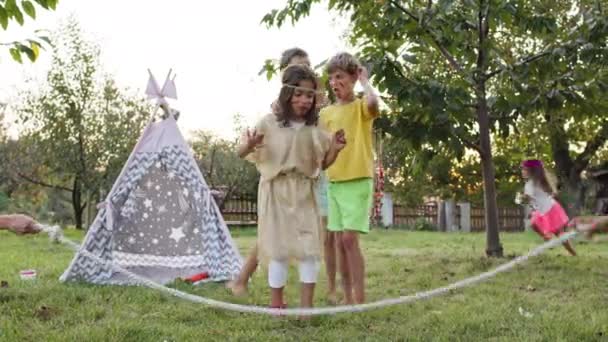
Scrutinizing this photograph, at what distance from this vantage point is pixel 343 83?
13.6ft

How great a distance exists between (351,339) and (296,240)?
0.62 meters

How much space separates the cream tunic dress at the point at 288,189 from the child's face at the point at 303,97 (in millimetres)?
100

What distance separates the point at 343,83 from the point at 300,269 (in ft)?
3.89

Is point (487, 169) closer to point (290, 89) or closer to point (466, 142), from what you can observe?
point (466, 142)

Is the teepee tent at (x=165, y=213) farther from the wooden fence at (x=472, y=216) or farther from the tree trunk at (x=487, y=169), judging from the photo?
the wooden fence at (x=472, y=216)

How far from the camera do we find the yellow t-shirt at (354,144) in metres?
4.05

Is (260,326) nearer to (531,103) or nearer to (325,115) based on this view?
(325,115)

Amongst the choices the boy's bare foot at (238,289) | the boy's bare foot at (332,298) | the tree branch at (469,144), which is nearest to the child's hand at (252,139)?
the boy's bare foot at (332,298)

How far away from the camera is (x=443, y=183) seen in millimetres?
26078

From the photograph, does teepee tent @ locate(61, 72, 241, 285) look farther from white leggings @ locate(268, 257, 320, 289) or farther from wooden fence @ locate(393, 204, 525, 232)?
wooden fence @ locate(393, 204, 525, 232)

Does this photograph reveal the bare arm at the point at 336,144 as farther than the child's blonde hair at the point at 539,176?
No

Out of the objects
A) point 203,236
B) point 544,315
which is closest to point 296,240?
point 544,315

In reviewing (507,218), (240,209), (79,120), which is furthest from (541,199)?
(507,218)

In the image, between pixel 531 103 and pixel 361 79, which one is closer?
pixel 361 79
